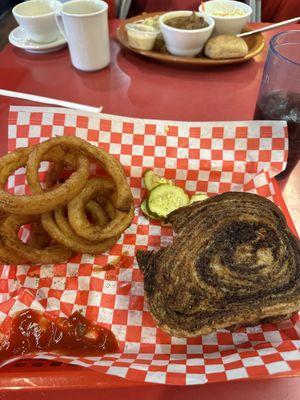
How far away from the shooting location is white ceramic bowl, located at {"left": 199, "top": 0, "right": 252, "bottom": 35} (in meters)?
2.68

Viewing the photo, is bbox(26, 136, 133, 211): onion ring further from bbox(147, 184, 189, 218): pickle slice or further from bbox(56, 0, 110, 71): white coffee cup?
bbox(56, 0, 110, 71): white coffee cup

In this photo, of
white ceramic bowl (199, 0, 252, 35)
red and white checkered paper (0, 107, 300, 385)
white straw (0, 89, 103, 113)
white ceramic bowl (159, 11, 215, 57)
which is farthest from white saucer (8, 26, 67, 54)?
red and white checkered paper (0, 107, 300, 385)

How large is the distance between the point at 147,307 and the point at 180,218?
41 centimetres

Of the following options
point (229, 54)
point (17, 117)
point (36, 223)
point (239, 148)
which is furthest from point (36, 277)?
point (229, 54)

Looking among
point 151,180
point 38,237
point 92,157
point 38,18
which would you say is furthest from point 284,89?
point 38,18

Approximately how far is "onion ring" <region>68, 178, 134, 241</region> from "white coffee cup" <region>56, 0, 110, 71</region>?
1334mm

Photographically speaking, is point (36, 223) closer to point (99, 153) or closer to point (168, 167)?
point (99, 153)

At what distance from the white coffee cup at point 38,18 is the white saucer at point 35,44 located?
37 millimetres

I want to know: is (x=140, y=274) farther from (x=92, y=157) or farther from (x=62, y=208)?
(x=92, y=157)

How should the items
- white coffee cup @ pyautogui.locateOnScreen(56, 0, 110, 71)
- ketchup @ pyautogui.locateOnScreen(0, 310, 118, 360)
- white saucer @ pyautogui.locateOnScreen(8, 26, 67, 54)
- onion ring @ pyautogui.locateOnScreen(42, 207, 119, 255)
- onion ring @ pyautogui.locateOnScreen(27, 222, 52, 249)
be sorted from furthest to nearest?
1. white saucer @ pyautogui.locateOnScreen(8, 26, 67, 54)
2. white coffee cup @ pyautogui.locateOnScreen(56, 0, 110, 71)
3. onion ring @ pyautogui.locateOnScreen(27, 222, 52, 249)
4. onion ring @ pyautogui.locateOnScreen(42, 207, 119, 255)
5. ketchup @ pyautogui.locateOnScreen(0, 310, 118, 360)

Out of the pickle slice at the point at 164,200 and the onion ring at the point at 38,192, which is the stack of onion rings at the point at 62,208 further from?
the pickle slice at the point at 164,200

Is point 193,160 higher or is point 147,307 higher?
point 193,160

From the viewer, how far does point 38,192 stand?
1493 mm

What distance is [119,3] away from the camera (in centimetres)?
358
